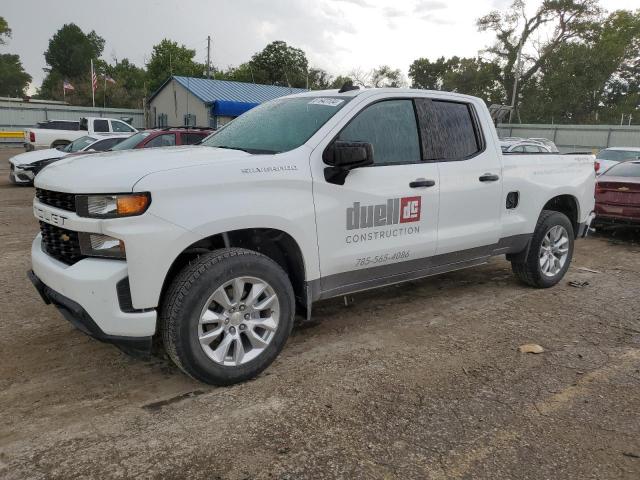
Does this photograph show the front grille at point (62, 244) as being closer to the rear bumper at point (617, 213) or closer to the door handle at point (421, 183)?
the door handle at point (421, 183)

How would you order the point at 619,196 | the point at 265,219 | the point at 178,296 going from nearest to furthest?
the point at 178,296 < the point at 265,219 < the point at 619,196

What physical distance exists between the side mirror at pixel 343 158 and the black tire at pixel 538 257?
261 cm

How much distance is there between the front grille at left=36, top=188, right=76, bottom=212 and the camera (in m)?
2.95

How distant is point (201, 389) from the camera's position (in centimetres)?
322

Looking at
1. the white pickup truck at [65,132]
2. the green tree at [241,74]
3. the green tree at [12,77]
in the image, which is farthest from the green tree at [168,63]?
the white pickup truck at [65,132]

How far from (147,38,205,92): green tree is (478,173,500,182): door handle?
6571cm

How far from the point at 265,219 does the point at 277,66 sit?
200 ft

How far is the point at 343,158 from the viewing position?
10.9 feet

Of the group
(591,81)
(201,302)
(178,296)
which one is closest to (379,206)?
(201,302)

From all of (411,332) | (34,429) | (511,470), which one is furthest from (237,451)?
(411,332)

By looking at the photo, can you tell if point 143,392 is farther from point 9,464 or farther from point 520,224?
point 520,224

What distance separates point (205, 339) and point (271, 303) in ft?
1.60

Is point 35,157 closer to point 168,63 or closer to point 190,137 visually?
point 190,137

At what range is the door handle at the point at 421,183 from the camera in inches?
155
